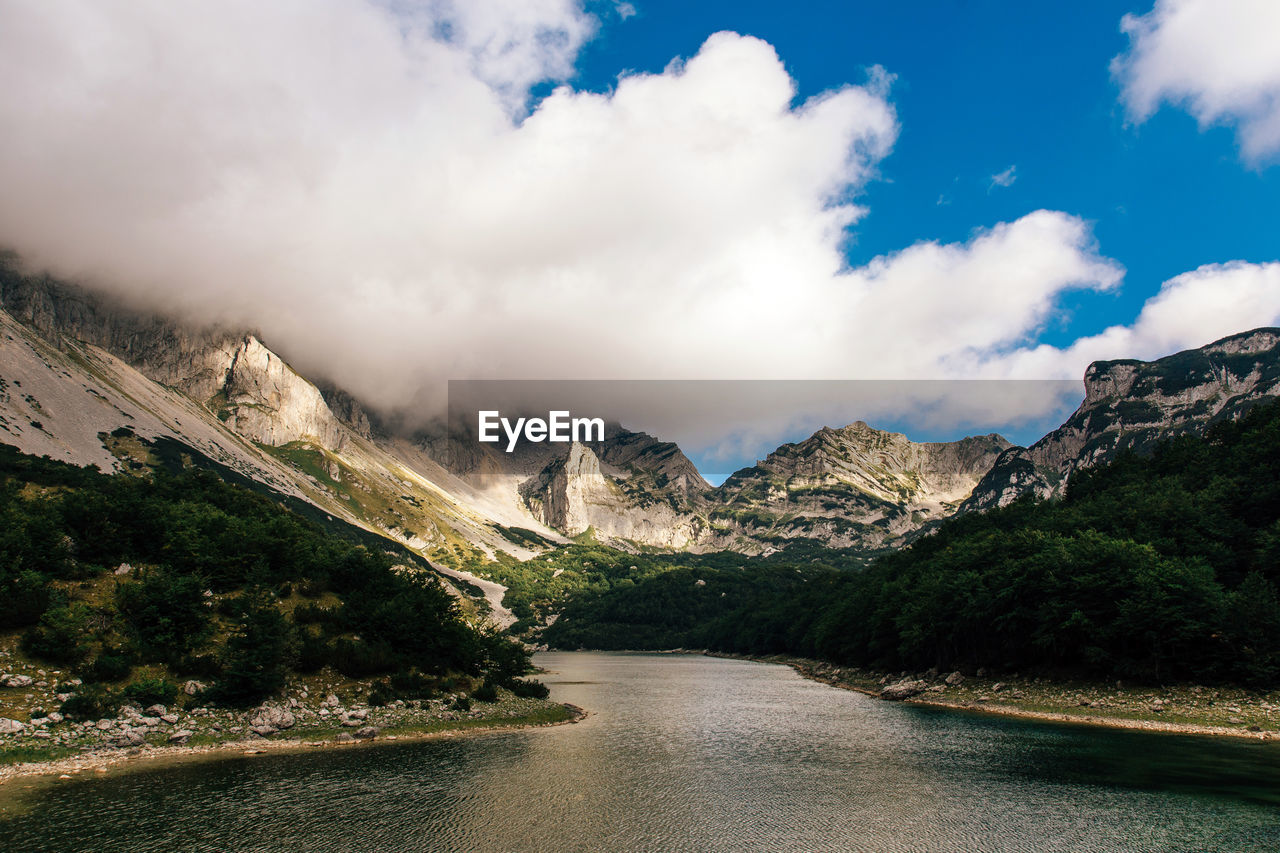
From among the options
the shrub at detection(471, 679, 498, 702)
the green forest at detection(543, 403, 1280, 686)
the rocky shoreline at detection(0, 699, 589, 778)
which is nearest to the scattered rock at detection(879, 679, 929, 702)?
the green forest at detection(543, 403, 1280, 686)

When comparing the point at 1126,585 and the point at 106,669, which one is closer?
the point at 106,669

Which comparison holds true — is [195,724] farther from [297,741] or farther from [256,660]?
[297,741]

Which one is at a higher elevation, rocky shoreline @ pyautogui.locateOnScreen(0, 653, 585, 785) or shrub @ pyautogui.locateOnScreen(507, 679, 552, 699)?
rocky shoreline @ pyautogui.locateOnScreen(0, 653, 585, 785)

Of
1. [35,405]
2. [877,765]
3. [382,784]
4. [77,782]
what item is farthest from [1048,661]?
[35,405]

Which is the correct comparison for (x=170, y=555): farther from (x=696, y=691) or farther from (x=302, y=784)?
(x=696, y=691)

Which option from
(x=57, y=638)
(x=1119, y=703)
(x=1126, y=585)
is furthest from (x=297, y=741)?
(x=1126, y=585)

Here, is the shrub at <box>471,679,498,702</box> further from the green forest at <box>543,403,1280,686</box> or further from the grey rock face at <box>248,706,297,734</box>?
the green forest at <box>543,403,1280,686</box>
